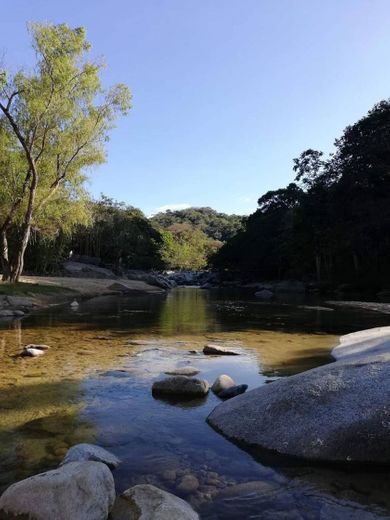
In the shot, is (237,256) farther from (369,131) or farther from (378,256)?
(369,131)

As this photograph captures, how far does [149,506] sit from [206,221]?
569 feet

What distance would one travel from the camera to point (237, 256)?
82062mm

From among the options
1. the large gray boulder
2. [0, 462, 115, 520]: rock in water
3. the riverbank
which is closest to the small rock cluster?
[0, 462, 115, 520]: rock in water

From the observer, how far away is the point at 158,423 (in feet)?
22.1

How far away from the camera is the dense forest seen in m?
40.9

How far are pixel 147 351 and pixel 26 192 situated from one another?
1906cm

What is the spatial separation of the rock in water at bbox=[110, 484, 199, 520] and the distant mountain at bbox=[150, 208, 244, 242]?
145077 mm

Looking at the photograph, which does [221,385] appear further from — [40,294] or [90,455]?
[40,294]

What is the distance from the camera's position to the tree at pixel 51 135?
25.8 m

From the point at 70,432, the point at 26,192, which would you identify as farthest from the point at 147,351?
the point at 26,192

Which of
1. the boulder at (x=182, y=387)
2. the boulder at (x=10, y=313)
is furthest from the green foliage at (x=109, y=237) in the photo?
the boulder at (x=182, y=387)

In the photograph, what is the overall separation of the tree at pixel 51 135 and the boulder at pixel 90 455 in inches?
913

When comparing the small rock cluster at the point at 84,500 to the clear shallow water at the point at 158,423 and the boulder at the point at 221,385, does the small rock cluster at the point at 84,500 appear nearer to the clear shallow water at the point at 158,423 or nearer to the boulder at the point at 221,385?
the clear shallow water at the point at 158,423

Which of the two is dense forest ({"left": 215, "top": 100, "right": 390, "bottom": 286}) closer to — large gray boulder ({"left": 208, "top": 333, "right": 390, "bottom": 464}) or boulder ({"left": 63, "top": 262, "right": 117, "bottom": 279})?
boulder ({"left": 63, "top": 262, "right": 117, "bottom": 279})
